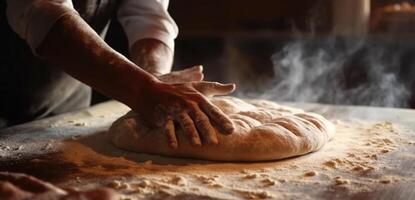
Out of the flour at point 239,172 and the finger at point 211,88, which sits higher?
the finger at point 211,88

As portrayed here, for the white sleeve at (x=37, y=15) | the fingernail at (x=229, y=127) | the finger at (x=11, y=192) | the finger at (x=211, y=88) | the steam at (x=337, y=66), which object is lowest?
the steam at (x=337, y=66)

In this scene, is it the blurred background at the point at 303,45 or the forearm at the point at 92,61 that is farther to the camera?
the blurred background at the point at 303,45

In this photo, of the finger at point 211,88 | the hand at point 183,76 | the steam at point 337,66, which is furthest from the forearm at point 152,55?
the steam at point 337,66

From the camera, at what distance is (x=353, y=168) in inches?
60.7

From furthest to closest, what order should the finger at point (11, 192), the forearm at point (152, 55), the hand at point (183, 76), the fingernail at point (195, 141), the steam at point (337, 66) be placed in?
the steam at point (337, 66) → the forearm at point (152, 55) → the hand at point (183, 76) → the fingernail at point (195, 141) → the finger at point (11, 192)

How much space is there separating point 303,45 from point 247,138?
257 centimetres

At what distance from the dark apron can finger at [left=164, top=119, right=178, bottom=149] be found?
0.80 meters

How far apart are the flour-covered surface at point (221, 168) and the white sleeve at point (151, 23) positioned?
47 cm

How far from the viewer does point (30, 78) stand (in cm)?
234

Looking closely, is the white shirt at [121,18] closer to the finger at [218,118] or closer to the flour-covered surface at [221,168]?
the flour-covered surface at [221,168]

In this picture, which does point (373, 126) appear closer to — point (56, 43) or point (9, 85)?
point (56, 43)

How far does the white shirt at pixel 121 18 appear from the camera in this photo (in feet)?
5.69

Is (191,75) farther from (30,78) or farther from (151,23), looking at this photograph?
(30,78)

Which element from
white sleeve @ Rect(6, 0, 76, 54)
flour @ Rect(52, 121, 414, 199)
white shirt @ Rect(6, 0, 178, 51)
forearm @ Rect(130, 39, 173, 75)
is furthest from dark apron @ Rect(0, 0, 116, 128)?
flour @ Rect(52, 121, 414, 199)
